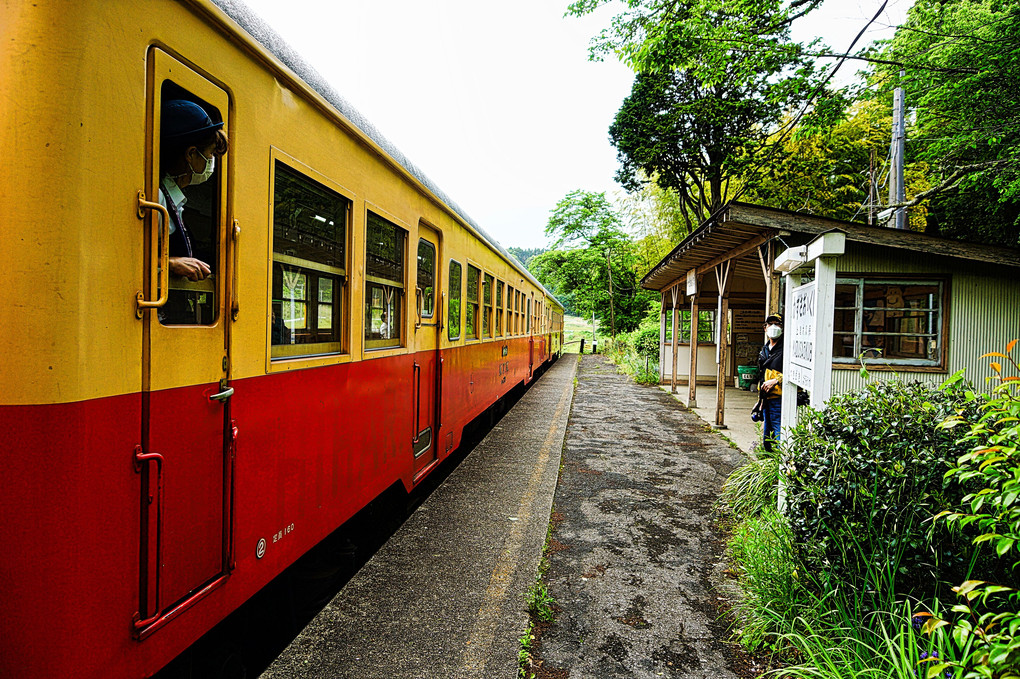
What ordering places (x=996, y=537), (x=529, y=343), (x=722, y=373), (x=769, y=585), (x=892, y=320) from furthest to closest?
(x=529, y=343) < (x=892, y=320) < (x=722, y=373) < (x=769, y=585) < (x=996, y=537)

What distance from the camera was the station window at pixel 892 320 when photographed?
6.42 m

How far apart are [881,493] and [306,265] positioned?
9.48 feet

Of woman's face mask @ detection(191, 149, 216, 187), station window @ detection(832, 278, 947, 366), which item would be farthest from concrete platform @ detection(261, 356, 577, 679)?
station window @ detection(832, 278, 947, 366)

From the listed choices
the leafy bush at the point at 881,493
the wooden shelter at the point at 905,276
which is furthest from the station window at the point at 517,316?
the leafy bush at the point at 881,493

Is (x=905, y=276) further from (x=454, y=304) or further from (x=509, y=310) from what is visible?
(x=509, y=310)

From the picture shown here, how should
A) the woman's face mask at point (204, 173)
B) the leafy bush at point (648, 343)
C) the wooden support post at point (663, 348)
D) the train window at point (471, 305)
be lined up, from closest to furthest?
1. the woman's face mask at point (204, 173)
2. the train window at point (471, 305)
3. the wooden support post at point (663, 348)
4. the leafy bush at point (648, 343)

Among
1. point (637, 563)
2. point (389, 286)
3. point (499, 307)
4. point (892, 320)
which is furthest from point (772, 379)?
point (892, 320)

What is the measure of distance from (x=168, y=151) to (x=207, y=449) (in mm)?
985

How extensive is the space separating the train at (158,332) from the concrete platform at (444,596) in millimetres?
534

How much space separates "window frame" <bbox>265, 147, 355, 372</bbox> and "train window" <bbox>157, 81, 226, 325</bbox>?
28 cm

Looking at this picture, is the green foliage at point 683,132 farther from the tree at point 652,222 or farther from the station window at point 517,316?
the station window at point 517,316

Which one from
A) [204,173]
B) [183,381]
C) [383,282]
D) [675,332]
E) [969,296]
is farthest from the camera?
[675,332]

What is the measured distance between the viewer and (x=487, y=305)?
24.3 ft

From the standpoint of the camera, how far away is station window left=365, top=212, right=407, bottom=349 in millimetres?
3379
